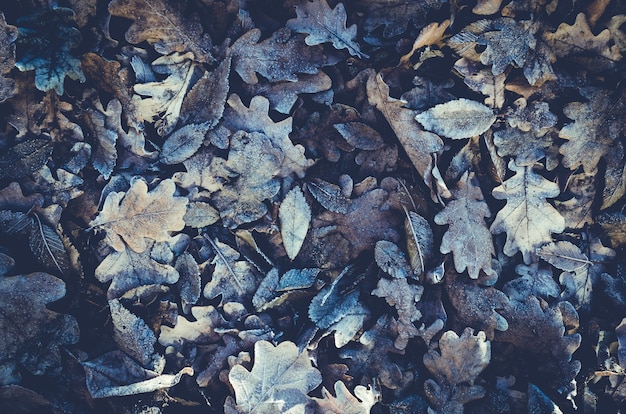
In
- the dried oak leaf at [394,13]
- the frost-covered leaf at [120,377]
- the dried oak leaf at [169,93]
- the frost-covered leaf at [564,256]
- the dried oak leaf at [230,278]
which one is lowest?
the frost-covered leaf at [120,377]

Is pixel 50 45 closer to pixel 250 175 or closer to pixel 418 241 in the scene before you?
Result: pixel 250 175

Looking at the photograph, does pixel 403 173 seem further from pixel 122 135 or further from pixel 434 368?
pixel 122 135

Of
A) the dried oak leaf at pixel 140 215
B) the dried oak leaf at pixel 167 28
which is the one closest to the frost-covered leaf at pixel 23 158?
the dried oak leaf at pixel 140 215

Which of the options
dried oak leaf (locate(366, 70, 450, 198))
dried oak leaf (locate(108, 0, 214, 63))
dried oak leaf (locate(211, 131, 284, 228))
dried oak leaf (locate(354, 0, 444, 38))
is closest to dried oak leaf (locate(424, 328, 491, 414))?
dried oak leaf (locate(366, 70, 450, 198))

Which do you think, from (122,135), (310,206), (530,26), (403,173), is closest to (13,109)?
(122,135)

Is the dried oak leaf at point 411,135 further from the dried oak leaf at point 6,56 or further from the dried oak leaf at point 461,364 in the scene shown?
the dried oak leaf at point 6,56

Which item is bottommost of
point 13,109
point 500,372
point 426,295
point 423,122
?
point 500,372

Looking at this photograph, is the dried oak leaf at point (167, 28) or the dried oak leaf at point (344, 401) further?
the dried oak leaf at point (167, 28)
